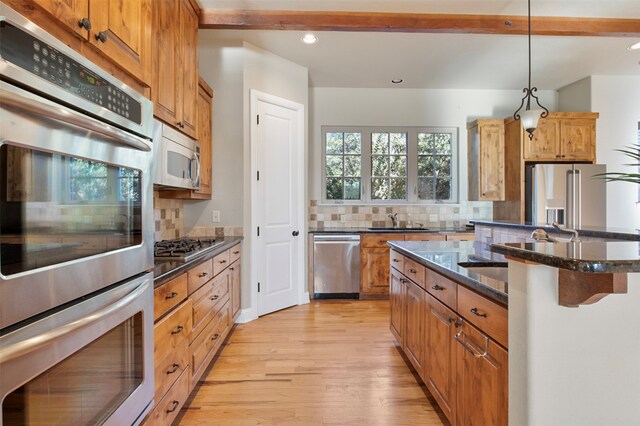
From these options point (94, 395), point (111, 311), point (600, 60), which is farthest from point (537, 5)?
point (94, 395)

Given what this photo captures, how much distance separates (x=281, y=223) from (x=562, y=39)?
3586 mm

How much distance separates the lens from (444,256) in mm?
2029

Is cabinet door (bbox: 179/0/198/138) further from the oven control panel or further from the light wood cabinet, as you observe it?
the light wood cabinet

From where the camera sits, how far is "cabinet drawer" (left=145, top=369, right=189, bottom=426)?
4.61 ft

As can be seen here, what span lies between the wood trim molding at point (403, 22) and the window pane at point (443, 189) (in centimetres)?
232

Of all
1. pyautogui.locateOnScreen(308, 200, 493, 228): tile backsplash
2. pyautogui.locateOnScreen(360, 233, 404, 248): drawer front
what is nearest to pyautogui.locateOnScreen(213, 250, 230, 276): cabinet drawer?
pyautogui.locateOnScreen(360, 233, 404, 248): drawer front

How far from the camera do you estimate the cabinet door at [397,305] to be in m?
2.47

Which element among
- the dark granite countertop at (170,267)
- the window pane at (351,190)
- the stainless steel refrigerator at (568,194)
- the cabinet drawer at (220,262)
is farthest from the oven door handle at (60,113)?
the stainless steel refrigerator at (568,194)

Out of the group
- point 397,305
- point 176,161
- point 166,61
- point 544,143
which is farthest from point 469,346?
point 544,143

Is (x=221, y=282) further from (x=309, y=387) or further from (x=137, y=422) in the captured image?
(x=137, y=422)

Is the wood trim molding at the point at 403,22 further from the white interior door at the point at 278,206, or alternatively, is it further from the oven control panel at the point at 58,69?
the oven control panel at the point at 58,69

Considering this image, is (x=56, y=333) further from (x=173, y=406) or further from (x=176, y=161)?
(x=176, y=161)

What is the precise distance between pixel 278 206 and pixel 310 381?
6.34 ft

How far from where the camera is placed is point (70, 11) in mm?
1065
